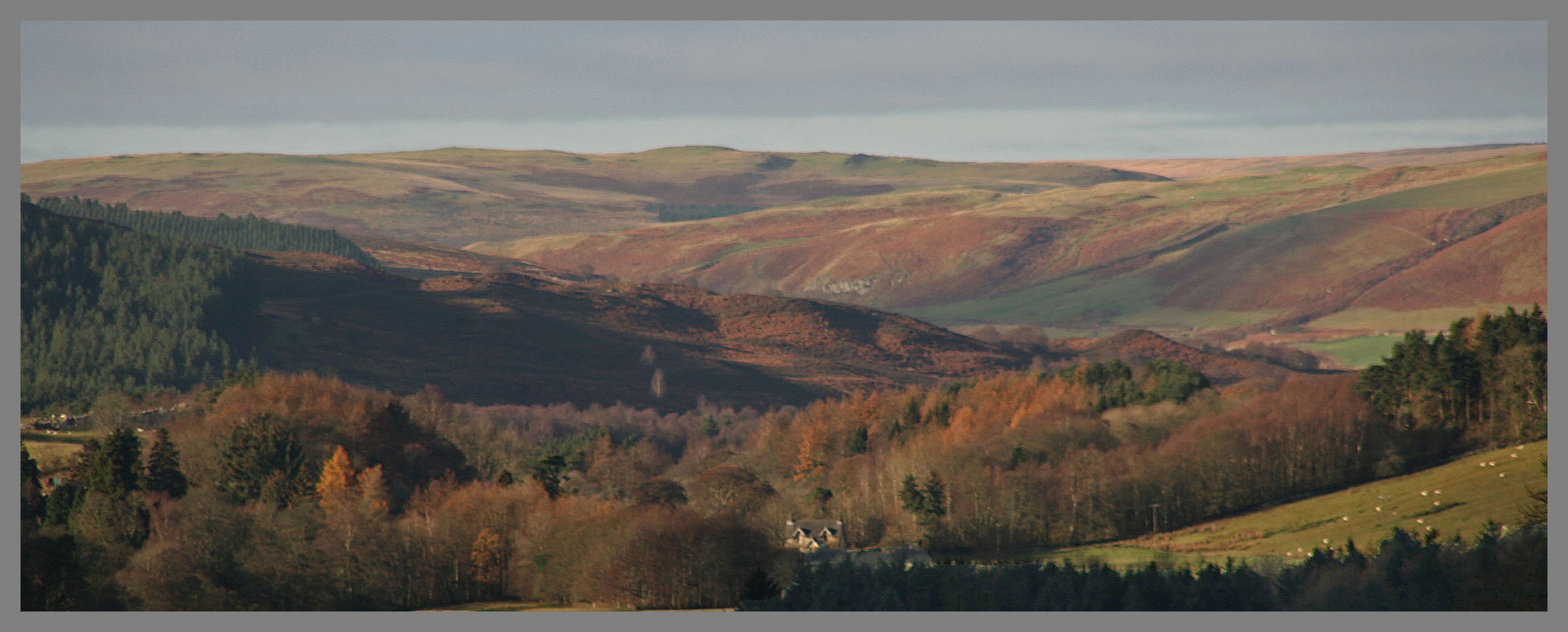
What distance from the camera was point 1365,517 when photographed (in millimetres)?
117938

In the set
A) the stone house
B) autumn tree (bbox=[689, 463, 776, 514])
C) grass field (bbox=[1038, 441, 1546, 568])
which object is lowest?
autumn tree (bbox=[689, 463, 776, 514])

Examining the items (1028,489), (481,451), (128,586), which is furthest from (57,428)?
(1028,489)

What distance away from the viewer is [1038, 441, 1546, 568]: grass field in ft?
357

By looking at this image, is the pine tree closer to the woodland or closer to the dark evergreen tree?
the woodland

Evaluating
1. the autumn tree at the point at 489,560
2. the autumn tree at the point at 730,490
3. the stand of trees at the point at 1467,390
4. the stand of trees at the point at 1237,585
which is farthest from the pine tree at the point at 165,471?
the stand of trees at the point at 1467,390

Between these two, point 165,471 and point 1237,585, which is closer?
point 1237,585

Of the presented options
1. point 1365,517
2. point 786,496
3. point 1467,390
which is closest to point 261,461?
point 786,496

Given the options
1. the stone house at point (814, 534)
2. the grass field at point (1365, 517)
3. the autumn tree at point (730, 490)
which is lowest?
the autumn tree at point (730, 490)

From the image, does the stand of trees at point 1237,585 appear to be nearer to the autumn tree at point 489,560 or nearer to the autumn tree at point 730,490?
the autumn tree at point 489,560

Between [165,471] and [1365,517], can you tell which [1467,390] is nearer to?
[1365,517]

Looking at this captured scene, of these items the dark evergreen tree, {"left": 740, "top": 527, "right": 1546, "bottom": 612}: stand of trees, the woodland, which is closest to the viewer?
{"left": 740, "top": 527, "right": 1546, "bottom": 612}: stand of trees

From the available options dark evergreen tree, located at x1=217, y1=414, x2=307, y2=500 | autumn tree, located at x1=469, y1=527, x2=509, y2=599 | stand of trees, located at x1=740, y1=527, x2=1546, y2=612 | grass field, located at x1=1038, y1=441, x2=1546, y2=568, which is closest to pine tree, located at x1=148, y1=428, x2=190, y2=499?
dark evergreen tree, located at x1=217, y1=414, x2=307, y2=500

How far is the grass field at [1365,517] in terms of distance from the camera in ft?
357

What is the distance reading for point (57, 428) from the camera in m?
149
